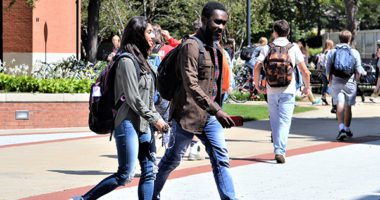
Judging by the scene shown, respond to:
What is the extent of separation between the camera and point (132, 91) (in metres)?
7.08

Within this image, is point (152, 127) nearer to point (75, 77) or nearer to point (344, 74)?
point (344, 74)

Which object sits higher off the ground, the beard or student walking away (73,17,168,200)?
the beard

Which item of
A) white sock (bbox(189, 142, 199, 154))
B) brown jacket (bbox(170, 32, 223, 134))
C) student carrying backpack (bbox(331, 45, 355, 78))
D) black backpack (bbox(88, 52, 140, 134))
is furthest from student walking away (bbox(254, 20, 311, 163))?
black backpack (bbox(88, 52, 140, 134))

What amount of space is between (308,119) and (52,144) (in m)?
6.47

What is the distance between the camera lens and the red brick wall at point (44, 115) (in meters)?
16.0

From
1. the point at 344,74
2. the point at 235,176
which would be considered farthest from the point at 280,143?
the point at 344,74

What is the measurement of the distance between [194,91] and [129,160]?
0.77 m

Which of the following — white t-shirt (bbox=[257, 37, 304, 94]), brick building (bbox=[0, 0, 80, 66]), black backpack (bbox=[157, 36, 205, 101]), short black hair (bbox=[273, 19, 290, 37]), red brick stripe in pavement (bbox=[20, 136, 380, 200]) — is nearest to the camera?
black backpack (bbox=[157, 36, 205, 101])

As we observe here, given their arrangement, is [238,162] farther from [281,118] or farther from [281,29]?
[281,29]

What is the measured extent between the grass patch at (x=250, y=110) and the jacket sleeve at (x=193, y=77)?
1044cm

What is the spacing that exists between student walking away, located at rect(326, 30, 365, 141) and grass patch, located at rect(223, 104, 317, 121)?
3.85 meters

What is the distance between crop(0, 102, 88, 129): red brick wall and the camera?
1605 cm

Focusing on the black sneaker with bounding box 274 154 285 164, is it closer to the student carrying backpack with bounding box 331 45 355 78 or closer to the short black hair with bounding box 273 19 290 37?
the short black hair with bounding box 273 19 290 37

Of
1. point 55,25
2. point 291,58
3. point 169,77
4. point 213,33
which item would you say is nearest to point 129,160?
point 169,77
